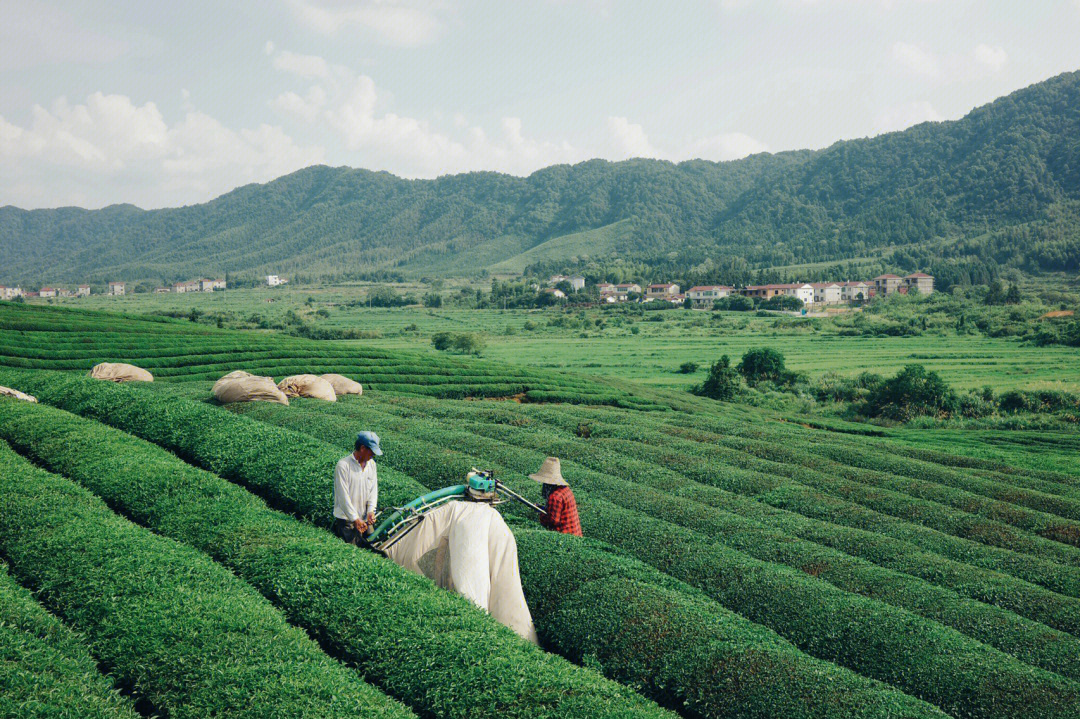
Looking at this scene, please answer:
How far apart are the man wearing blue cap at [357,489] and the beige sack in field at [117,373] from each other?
2346 cm

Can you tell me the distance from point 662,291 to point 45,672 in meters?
172

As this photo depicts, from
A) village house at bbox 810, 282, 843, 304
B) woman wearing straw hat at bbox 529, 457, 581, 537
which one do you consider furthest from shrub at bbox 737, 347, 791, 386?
village house at bbox 810, 282, 843, 304

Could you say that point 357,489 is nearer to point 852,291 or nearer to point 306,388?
point 306,388

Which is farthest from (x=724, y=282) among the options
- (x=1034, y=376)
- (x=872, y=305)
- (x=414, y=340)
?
(x=1034, y=376)

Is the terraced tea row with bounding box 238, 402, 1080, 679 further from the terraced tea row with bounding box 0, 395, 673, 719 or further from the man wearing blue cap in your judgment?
the man wearing blue cap

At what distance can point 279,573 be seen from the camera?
9844mm

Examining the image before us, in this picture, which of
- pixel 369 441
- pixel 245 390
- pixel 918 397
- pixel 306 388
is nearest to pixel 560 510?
pixel 369 441

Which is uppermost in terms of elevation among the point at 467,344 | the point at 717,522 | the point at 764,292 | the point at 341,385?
the point at 764,292

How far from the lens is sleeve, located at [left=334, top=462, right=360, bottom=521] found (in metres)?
10.9

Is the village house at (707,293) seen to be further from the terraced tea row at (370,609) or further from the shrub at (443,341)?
the terraced tea row at (370,609)

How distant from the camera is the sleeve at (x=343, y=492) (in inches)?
427

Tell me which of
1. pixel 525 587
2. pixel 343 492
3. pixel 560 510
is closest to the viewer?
pixel 343 492

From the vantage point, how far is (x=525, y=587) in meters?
11.1

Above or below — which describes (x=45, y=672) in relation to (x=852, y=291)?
below
